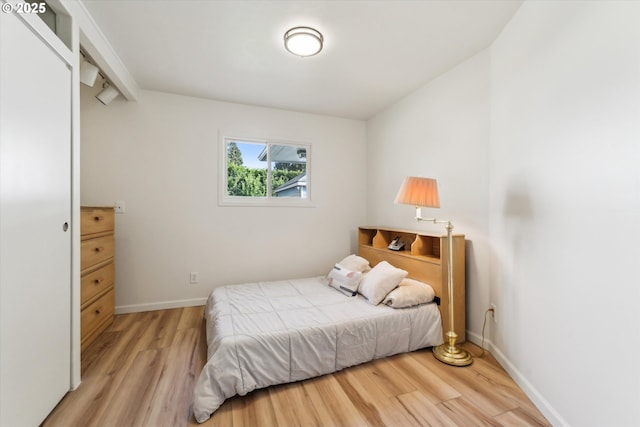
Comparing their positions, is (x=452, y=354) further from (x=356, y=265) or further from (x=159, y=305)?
(x=159, y=305)

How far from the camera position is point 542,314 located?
1.51 meters

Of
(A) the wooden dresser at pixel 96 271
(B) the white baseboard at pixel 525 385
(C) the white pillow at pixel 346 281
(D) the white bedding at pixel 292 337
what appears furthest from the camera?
(C) the white pillow at pixel 346 281

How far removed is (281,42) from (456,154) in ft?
5.90

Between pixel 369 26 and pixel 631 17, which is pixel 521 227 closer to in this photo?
pixel 631 17

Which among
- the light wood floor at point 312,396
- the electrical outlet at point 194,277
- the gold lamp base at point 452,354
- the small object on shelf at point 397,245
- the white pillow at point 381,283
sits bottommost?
the light wood floor at point 312,396

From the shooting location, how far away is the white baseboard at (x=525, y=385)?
1367mm

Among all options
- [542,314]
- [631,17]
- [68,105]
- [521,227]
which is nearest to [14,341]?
[68,105]

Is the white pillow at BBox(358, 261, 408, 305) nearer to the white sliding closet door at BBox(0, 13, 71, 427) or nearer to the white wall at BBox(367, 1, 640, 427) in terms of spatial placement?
the white wall at BBox(367, 1, 640, 427)

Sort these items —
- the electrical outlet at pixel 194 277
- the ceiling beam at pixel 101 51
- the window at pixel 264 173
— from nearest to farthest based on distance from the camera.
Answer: the ceiling beam at pixel 101 51, the electrical outlet at pixel 194 277, the window at pixel 264 173

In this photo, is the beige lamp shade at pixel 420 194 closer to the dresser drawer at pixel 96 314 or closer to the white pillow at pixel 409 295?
the white pillow at pixel 409 295

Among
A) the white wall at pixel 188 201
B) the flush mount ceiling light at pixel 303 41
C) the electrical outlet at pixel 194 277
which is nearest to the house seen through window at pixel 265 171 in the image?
the white wall at pixel 188 201

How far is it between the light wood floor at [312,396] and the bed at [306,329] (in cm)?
9

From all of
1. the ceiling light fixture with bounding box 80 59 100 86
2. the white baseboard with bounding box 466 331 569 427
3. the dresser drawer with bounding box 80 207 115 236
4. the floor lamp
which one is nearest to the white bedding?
the floor lamp

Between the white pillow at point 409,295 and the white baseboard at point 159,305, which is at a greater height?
the white pillow at point 409,295
